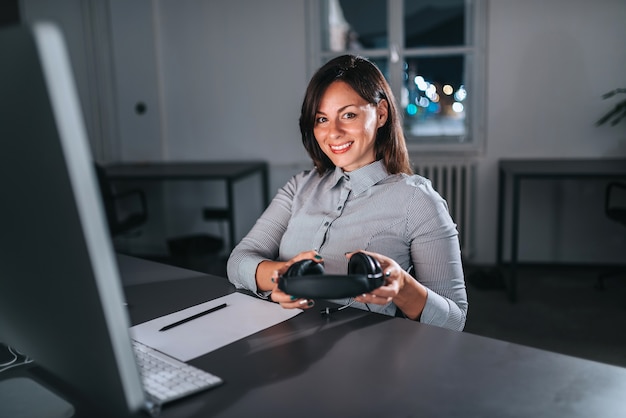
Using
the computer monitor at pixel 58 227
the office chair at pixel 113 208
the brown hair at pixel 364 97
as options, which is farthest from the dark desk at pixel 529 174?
the computer monitor at pixel 58 227

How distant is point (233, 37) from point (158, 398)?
402cm

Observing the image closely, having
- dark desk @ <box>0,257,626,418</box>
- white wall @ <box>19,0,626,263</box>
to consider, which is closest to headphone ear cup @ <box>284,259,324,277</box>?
dark desk @ <box>0,257,626,418</box>

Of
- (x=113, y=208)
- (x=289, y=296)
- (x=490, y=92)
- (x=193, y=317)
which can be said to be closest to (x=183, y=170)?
(x=113, y=208)

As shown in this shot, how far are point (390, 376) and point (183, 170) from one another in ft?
11.4

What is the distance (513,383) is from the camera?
893 mm

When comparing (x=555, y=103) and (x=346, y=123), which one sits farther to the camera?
(x=555, y=103)

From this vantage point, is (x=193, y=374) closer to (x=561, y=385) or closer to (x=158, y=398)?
(x=158, y=398)

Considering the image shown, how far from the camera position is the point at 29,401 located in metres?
0.90

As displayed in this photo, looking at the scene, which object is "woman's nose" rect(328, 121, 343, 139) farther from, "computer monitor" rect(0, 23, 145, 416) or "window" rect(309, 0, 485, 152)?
"window" rect(309, 0, 485, 152)

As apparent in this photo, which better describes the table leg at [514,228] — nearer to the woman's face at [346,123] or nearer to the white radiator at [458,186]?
the white radiator at [458,186]

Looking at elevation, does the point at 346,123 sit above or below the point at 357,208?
above

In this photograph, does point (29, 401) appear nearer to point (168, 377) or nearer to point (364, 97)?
point (168, 377)

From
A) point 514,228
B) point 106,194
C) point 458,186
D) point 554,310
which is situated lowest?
point 554,310

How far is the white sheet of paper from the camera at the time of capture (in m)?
1.06
